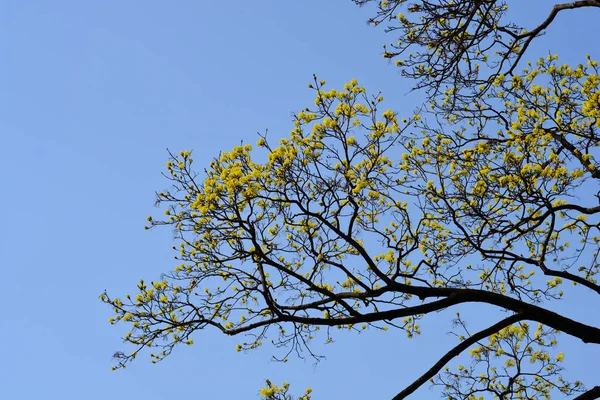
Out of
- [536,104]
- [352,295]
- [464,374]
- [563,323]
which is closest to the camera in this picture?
[563,323]

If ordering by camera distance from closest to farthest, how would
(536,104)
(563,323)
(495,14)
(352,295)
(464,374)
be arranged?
(563,323) → (352,295) → (495,14) → (536,104) → (464,374)

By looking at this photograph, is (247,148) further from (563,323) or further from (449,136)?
(563,323)

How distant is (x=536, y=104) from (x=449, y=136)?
132 cm

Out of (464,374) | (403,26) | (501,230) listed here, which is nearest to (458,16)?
(403,26)

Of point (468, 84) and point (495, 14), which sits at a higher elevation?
point (495, 14)

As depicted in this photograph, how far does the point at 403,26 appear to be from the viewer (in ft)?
24.6

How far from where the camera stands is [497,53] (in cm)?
866

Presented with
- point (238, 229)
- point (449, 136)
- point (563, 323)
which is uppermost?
point (449, 136)

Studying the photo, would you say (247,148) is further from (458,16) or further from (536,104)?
(536,104)

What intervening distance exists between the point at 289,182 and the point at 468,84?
2.82m

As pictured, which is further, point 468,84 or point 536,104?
point 536,104

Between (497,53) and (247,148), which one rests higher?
(497,53)

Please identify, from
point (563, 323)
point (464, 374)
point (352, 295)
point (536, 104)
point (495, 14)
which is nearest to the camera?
point (563, 323)

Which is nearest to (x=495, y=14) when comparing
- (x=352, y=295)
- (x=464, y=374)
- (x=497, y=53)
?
(x=497, y=53)
